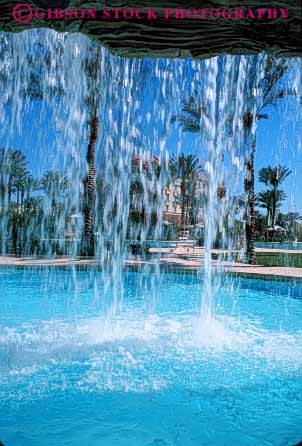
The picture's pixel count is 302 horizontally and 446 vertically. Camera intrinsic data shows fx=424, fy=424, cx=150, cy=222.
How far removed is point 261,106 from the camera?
17.1 m

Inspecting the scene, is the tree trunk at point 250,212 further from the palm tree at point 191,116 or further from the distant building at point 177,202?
the distant building at point 177,202

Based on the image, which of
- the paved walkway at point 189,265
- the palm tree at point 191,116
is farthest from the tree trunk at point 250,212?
the palm tree at point 191,116

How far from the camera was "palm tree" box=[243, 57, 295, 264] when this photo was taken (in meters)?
15.7

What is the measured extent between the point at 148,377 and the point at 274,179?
92.6 ft

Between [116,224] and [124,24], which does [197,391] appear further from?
[116,224]

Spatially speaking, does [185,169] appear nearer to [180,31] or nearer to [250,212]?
[250,212]

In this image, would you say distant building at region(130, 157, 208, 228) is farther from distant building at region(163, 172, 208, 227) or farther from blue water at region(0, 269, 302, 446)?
blue water at region(0, 269, 302, 446)

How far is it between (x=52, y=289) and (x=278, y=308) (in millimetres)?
5087

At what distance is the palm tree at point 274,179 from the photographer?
29.9m

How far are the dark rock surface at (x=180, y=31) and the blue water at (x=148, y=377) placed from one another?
7.92 ft

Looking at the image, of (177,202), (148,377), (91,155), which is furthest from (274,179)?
(148,377)

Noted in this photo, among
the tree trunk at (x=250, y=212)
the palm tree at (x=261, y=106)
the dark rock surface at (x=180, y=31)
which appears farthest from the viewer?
the tree trunk at (x=250, y=212)

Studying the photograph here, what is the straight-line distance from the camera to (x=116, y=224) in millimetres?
22266

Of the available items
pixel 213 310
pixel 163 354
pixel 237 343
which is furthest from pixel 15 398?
pixel 213 310
